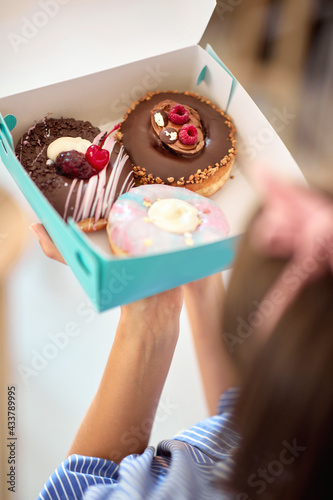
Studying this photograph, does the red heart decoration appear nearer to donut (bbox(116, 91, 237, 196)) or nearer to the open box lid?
donut (bbox(116, 91, 237, 196))

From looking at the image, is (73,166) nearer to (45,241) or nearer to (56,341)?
(45,241)

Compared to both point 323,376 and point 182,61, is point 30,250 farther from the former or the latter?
point 323,376

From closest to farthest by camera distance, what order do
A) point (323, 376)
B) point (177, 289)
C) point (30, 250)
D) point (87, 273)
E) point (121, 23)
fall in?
point (323, 376), point (87, 273), point (177, 289), point (30, 250), point (121, 23)

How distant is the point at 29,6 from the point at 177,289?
3.24 feet

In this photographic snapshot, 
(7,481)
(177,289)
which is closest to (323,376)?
(177,289)

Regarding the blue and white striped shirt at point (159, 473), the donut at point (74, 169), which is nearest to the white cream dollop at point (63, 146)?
the donut at point (74, 169)

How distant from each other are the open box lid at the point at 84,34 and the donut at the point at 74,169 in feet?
0.50

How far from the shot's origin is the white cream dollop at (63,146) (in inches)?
53.2

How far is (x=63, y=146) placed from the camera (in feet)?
4.45

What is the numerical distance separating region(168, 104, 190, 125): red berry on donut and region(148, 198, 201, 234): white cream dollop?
0.36 m

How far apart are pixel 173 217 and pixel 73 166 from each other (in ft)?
1.10

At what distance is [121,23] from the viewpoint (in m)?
1.48

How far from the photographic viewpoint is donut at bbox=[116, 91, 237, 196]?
4.75 ft

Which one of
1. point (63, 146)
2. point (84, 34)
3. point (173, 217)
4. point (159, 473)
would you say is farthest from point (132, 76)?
point (159, 473)
